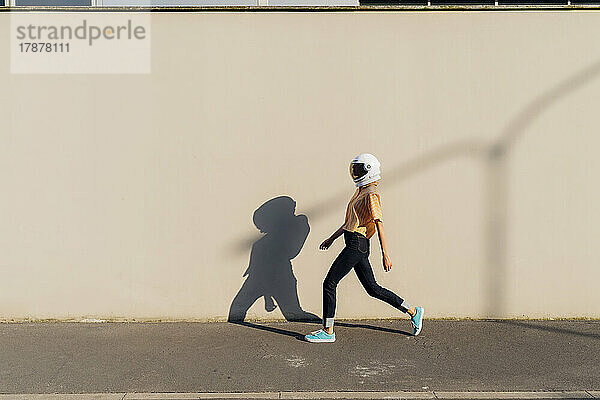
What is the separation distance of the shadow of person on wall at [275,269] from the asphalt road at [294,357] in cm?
20

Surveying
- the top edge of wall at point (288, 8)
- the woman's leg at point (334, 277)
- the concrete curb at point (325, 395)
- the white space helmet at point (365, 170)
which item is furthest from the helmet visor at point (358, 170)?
the concrete curb at point (325, 395)

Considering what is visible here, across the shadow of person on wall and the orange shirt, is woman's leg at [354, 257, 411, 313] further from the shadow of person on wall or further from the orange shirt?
the shadow of person on wall

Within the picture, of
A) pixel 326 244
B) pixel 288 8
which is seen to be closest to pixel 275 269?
pixel 326 244

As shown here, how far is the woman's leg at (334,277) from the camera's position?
604 cm

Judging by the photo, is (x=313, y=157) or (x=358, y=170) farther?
(x=313, y=157)

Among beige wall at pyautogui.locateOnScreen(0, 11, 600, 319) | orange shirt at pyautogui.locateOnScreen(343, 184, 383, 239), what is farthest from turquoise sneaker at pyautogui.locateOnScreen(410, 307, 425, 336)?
orange shirt at pyautogui.locateOnScreen(343, 184, 383, 239)

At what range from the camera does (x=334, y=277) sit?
6.11 meters

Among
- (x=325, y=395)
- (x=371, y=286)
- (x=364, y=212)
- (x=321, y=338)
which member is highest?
(x=364, y=212)

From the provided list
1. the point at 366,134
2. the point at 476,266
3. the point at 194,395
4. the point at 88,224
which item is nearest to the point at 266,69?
the point at 366,134

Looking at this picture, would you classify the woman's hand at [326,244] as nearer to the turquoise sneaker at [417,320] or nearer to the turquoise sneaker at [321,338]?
the turquoise sneaker at [321,338]

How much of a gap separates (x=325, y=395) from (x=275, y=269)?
2253 mm

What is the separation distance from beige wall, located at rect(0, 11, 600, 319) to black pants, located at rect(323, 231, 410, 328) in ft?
2.25

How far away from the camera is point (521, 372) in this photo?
17.3 feet

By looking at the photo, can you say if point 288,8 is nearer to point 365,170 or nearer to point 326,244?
point 365,170
